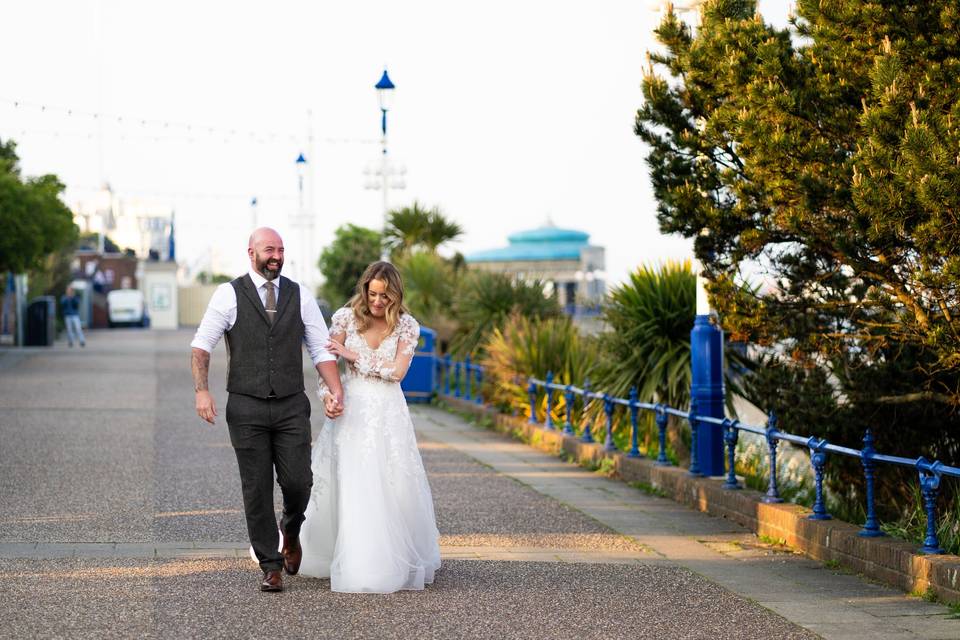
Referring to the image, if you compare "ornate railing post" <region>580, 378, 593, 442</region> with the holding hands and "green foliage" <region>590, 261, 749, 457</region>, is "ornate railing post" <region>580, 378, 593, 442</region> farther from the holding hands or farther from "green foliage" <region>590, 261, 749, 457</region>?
the holding hands

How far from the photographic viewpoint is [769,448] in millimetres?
9859

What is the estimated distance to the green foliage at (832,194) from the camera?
8141mm

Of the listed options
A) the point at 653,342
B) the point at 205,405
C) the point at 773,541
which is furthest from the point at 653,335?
the point at 205,405

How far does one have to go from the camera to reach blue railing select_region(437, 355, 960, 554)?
7574 mm


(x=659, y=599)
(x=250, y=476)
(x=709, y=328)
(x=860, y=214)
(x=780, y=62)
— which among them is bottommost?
(x=659, y=599)

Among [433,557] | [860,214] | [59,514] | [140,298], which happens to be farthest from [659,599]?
[140,298]

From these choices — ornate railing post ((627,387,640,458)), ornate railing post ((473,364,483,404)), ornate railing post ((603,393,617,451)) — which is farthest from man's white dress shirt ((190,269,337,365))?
ornate railing post ((473,364,483,404))

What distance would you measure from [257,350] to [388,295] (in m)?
0.83

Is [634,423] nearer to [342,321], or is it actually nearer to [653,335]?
[653,335]

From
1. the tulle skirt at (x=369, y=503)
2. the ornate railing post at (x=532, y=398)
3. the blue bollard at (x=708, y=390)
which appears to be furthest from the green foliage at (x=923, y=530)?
the ornate railing post at (x=532, y=398)

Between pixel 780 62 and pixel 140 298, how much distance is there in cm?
6387

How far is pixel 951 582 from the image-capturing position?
7.14 metres

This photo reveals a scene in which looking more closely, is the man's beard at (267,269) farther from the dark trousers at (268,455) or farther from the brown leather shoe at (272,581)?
the brown leather shoe at (272,581)

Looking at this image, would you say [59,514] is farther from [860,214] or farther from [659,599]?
[860,214]
